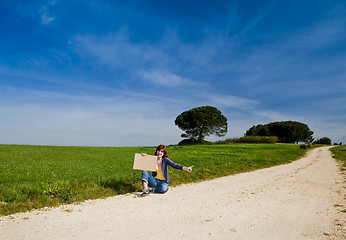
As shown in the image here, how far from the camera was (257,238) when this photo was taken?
5.25 metres

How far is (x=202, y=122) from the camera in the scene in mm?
67875

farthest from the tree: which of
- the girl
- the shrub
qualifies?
the girl

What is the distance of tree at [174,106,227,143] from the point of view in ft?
222

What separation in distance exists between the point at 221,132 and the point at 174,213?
65214 mm

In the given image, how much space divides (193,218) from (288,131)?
127 metres

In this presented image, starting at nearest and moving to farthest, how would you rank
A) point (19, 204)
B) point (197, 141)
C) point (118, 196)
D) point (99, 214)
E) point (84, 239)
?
point (84, 239)
point (99, 214)
point (19, 204)
point (118, 196)
point (197, 141)

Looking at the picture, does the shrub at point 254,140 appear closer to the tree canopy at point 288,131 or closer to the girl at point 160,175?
the tree canopy at point 288,131

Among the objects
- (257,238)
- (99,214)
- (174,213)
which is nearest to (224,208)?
(174,213)

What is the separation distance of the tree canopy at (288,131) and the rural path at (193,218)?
121802mm

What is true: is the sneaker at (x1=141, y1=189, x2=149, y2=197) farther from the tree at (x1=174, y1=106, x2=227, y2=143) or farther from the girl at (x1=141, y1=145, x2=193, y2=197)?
the tree at (x1=174, y1=106, x2=227, y2=143)

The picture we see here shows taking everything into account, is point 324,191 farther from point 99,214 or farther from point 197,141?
point 197,141

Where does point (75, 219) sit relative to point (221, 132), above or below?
below

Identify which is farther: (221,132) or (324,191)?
(221,132)

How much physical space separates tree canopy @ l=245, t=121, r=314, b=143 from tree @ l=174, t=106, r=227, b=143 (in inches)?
2524
